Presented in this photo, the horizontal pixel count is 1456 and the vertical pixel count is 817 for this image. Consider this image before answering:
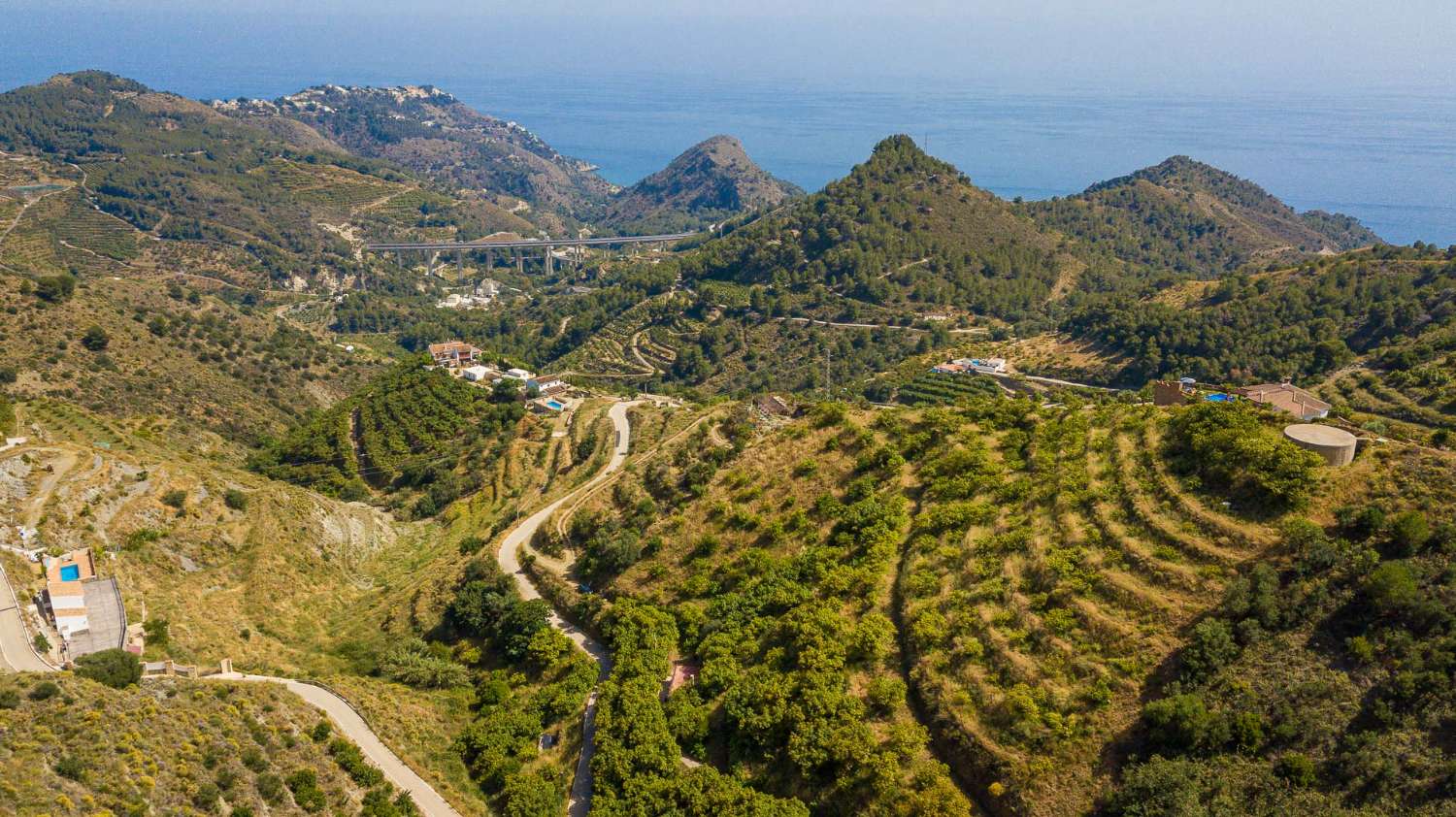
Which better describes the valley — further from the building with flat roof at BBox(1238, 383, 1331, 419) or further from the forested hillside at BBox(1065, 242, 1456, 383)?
the building with flat roof at BBox(1238, 383, 1331, 419)

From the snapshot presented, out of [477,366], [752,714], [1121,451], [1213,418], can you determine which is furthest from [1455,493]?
[477,366]

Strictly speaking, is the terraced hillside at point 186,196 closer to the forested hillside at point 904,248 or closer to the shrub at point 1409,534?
the forested hillside at point 904,248

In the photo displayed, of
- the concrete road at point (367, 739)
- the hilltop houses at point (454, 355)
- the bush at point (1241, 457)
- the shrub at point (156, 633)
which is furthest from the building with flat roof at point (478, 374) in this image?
the bush at point (1241, 457)

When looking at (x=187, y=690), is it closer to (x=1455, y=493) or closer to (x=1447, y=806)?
(x=1447, y=806)

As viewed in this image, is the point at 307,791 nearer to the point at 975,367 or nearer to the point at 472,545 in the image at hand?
the point at 472,545

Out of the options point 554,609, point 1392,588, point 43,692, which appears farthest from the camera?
point 554,609

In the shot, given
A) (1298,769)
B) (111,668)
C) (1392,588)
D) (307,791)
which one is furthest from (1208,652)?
(111,668)
